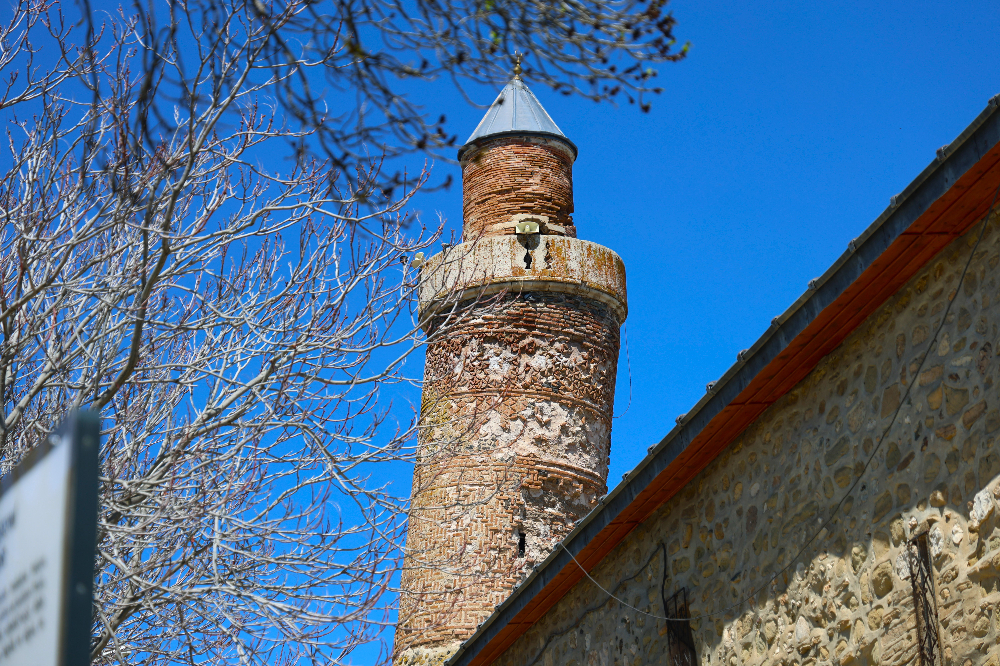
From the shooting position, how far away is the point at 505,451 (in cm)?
1409

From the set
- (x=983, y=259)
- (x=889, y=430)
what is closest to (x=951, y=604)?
(x=889, y=430)

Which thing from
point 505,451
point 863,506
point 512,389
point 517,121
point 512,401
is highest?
point 517,121

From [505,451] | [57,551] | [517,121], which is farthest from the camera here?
[517,121]

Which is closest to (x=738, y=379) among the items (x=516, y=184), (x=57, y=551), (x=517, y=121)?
(x=57, y=551)

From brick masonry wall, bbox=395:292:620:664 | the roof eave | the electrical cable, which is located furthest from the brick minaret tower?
the electrical cable

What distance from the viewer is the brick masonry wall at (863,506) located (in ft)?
16.3

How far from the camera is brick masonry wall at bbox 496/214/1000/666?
4.96m

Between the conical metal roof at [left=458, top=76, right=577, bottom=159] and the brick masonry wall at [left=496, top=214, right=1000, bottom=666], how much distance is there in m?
9.05

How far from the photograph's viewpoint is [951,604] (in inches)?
196

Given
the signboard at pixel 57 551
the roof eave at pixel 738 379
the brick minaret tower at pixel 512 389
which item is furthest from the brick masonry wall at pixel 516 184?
the signboard at pixel 57 551

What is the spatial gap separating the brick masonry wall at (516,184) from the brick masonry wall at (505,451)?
1.28 m

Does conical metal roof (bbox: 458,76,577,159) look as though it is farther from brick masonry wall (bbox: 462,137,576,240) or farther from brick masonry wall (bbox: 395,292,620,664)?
brick masonry wall (bbox: 395,292,620,664)

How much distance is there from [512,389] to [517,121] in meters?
4.00

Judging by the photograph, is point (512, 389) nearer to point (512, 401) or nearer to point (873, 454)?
point (512, 401)
